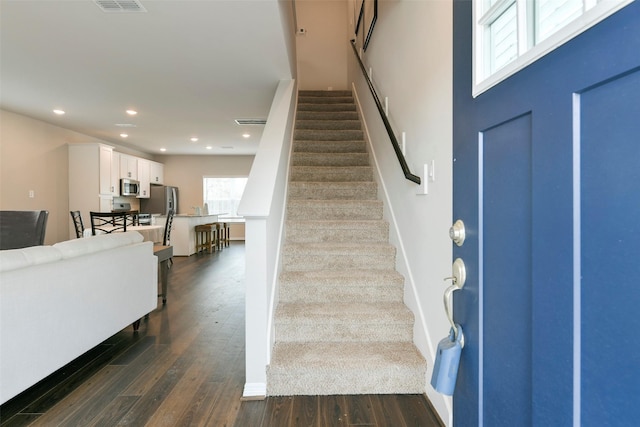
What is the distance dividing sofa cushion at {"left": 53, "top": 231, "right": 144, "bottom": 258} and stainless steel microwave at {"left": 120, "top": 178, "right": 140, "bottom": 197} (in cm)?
517

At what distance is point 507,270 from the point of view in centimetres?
66

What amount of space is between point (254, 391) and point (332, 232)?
55.0 inches

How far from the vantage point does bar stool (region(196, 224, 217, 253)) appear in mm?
7117

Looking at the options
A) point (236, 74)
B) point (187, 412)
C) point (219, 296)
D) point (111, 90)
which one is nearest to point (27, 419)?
point (187, 412)

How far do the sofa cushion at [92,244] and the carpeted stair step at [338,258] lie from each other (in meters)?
1.31

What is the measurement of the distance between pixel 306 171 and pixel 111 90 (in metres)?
2.80

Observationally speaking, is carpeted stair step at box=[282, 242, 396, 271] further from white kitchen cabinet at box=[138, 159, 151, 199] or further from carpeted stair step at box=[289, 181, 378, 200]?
white kitchen cabinet at box=[138, 159, 151, 199]

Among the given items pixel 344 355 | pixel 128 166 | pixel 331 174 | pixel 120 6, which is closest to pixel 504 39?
pixel 344 355

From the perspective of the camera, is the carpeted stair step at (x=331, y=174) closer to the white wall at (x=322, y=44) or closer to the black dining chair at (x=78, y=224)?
the white wall at (x=322, y=44)

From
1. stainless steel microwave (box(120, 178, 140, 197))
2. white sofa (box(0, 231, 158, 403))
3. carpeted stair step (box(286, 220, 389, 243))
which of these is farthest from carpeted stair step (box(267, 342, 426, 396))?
stainless steel microwave (box(120, 178, 140, 197))

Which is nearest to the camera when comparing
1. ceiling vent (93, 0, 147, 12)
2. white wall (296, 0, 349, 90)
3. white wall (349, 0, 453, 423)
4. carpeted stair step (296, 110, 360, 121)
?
white wall (349, 0, 453, 423)

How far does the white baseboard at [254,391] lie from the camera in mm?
1800

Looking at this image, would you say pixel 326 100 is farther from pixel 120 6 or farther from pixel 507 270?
pixel 507 270

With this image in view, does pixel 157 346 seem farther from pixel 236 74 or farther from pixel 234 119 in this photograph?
pixel 234 119
